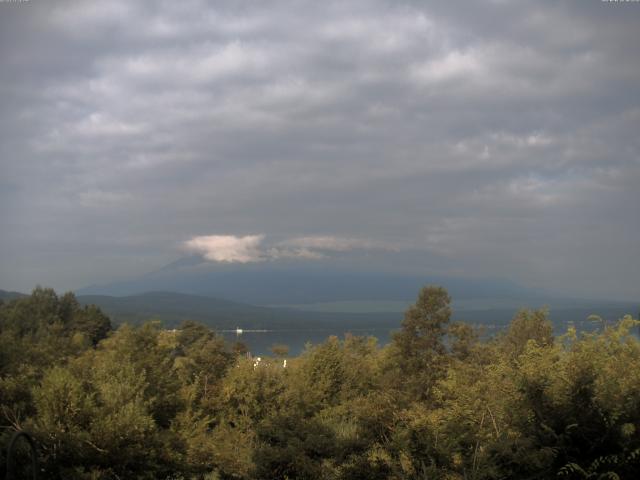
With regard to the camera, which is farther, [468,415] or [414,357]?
[414,357]

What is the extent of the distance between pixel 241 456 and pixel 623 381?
25.1ft

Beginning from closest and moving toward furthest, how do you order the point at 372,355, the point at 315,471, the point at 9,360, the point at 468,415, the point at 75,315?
the point at 315,471, the point at 468,415, the point at 9,360, the point at 372,355, the point at 75,315

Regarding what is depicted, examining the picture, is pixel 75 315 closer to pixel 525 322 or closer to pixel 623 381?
pixel 525 322

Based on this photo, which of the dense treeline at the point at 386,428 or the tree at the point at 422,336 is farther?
the tree at the point at 422,336

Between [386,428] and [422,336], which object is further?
[422,336]

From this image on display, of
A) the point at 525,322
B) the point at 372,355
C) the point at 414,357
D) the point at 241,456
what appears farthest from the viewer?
the point at 525,322

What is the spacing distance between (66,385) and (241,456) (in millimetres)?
4052

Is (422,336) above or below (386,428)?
above

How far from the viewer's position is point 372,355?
33.1 m

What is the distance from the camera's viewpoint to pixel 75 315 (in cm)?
7300

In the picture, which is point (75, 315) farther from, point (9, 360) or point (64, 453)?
point (64, 453)

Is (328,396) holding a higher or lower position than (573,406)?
lower

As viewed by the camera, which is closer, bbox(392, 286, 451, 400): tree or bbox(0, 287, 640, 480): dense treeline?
bbox(0, 287, 640, 480): dense treeline

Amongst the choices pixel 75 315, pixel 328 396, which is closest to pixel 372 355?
pixel 328 396
